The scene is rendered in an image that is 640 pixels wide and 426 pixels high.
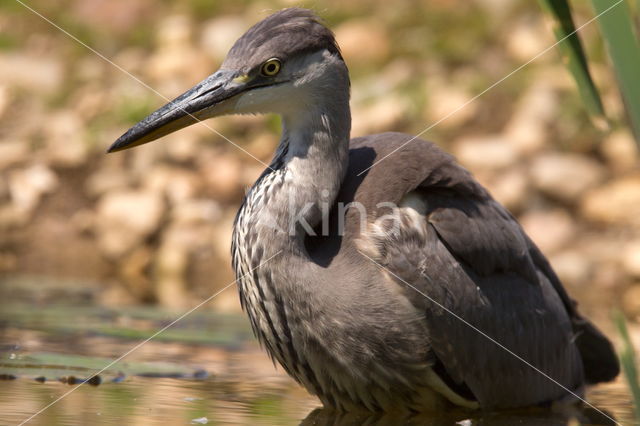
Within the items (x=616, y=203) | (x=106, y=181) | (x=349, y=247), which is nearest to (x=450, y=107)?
(x=616, y=203)

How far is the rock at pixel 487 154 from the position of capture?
10.1 m

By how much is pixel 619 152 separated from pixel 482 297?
18.6ft

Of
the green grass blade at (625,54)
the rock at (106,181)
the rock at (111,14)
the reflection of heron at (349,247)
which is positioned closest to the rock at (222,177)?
the rock at (106,181)

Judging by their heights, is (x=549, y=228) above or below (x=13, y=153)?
below

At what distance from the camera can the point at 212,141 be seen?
10.9 metres

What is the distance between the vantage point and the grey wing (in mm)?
4703

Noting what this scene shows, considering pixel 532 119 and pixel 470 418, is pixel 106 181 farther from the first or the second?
pixel 470 418

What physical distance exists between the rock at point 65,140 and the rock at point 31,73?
629 millimetres

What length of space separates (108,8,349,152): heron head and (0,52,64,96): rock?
7490 millimetres

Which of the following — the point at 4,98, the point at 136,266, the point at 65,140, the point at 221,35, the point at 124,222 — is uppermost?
the point at 221,35

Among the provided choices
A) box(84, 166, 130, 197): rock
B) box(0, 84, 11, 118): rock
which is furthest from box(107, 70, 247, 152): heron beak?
box(0, 84, 11, 118): rock

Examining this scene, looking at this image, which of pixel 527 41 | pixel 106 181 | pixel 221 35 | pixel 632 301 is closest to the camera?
pixel 632 301

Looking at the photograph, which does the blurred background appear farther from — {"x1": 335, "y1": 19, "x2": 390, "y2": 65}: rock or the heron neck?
the heron neck

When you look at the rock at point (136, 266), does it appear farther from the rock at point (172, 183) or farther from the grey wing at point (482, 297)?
the grey wing at point (482, 297)
